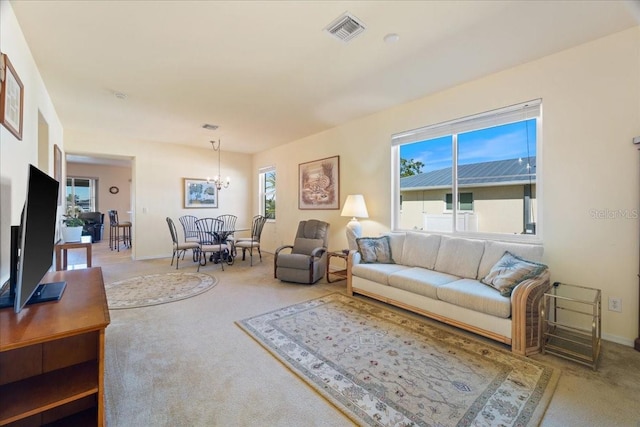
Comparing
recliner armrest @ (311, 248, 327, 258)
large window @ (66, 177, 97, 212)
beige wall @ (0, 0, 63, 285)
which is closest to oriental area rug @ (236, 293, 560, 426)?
recliner armrest @ (311, 248, 327, 258)

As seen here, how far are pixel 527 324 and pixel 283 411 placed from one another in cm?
201

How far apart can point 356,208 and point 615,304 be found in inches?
115

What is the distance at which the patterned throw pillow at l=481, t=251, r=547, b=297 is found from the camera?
239 cm

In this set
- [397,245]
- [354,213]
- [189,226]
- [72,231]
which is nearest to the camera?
[72,231]

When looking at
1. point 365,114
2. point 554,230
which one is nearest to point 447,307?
point 554,230

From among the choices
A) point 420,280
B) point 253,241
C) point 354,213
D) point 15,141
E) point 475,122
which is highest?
point 475,122

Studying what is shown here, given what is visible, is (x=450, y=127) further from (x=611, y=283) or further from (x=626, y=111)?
(x=611, y=283)

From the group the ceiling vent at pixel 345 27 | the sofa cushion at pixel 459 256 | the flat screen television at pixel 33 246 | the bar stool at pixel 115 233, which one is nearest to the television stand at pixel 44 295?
the flat screen television at pixel 33 246

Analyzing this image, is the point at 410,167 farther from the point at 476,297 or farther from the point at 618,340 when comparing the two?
the point at 618,340

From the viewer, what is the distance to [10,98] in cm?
202

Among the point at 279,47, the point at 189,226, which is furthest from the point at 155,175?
the point at 279,47

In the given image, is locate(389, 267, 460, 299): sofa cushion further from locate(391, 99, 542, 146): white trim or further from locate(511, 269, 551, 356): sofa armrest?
locate(391, 99, 542, 146): white trim

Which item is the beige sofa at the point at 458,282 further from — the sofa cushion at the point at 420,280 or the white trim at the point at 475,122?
the white trim at the point at 475,122

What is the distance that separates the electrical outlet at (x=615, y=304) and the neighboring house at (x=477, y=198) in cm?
82
